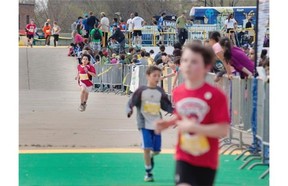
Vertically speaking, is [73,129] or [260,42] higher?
[260,42]

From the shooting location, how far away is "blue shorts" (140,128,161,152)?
9.96 m

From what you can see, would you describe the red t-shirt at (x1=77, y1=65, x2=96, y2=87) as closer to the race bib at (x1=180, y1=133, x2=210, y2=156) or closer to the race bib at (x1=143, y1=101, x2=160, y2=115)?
the race bib at (x1=143, y1=101, x2=160, y2=115)

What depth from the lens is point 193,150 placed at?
235 inches

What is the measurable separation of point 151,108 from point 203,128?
4.43m

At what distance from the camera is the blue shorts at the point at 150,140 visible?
9961 mm

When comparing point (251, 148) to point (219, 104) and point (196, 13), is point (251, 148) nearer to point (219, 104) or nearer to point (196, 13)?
point (219, 104)

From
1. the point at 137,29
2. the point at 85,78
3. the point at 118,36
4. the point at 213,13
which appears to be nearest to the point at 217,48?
the point at 85,78

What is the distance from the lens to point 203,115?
5.97m

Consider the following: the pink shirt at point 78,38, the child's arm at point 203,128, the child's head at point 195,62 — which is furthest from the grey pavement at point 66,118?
the child's arm at point 203,128

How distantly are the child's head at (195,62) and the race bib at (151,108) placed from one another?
4.04 metres

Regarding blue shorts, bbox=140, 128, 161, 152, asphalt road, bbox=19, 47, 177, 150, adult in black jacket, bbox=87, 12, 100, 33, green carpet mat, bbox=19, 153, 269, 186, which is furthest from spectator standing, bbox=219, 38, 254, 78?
adult in black jacket, bbox=87, 12, 100, 33

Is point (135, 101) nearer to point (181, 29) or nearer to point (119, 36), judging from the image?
point (181, 29)
